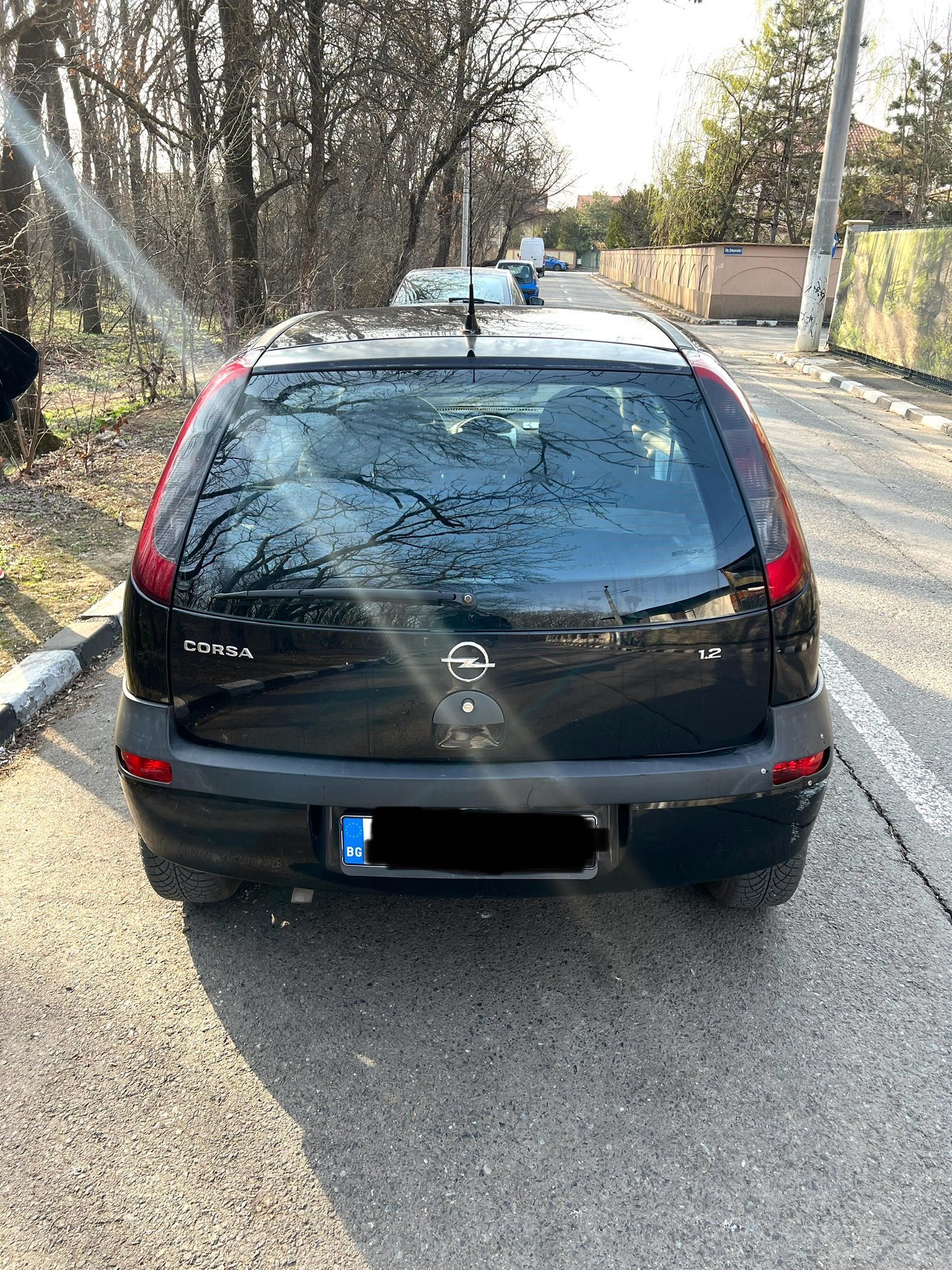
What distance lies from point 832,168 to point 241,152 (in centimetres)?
1130

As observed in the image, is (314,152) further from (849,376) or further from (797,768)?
(797,768)

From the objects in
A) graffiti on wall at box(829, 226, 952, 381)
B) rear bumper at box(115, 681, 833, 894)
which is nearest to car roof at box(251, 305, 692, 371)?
rear bumper at box(115, 681, 833, 894)

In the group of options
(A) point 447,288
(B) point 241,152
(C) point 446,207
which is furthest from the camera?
(C) point 446,207

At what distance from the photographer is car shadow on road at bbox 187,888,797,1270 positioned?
2.00m

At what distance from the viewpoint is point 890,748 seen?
3971 millimetres

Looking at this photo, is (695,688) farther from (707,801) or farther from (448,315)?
(448,315)

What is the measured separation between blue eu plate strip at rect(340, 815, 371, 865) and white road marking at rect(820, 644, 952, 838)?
2.16 m

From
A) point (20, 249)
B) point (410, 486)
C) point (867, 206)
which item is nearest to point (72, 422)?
point (20, 249)

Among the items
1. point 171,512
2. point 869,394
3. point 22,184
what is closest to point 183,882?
point 171,512

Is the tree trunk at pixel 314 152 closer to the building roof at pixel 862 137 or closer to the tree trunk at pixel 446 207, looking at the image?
the tree trunk at pixel 446 207

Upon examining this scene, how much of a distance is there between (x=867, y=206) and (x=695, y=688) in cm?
4491

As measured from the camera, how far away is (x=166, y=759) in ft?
7.74

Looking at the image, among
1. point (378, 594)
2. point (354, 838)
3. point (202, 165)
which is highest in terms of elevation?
point (202, 165)

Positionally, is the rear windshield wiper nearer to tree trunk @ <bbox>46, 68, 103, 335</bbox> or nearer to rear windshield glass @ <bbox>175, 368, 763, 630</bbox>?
rear windshield glass @ <bbox>175, 368, 763, 630</bbox>
